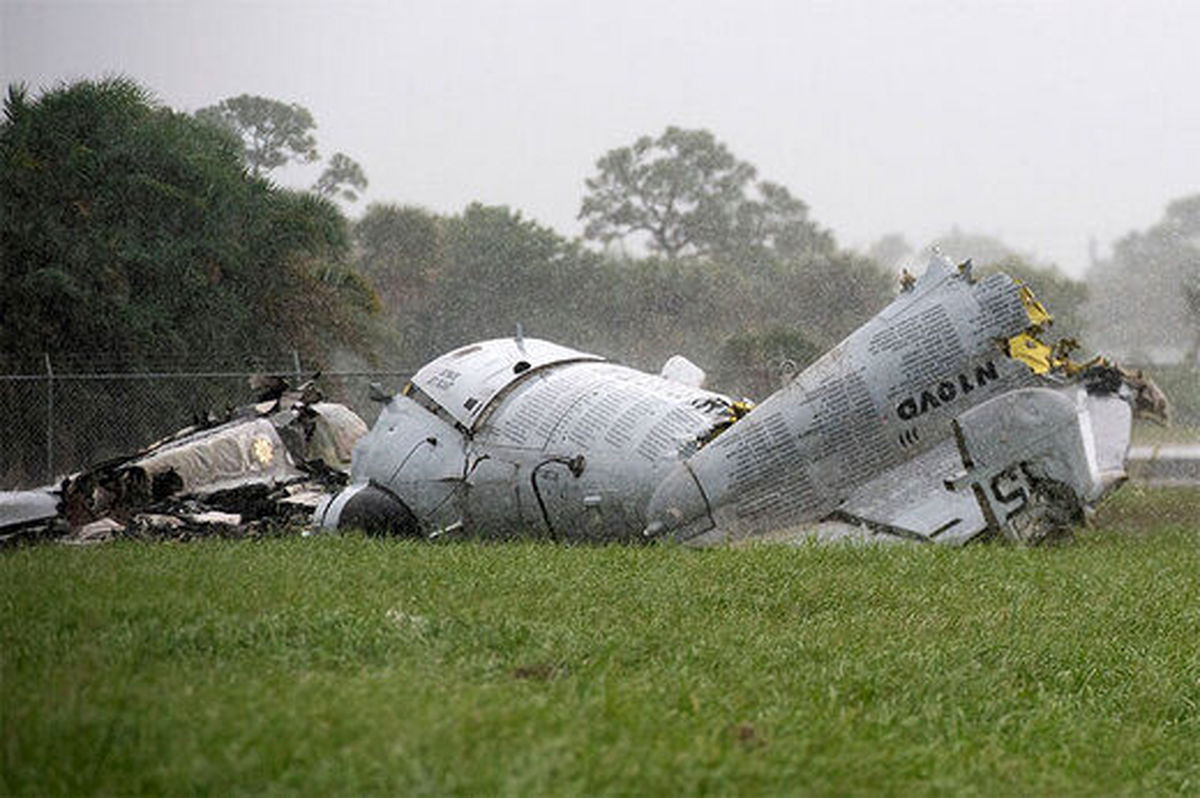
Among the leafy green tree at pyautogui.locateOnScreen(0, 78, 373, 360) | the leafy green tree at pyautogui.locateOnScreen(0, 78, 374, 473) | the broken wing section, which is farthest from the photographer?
the leafy green tree at pyautogui.locateOnScreen(0, 78, 373, 360)

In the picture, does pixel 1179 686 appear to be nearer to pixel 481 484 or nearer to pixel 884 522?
pixel 884 522

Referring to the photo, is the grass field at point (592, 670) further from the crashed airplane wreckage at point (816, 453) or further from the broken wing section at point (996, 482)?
the crashed airplane wreckage at point (816, 453)

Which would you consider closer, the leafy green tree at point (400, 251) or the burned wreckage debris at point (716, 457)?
the burned wreckage debris at point (716, 457)

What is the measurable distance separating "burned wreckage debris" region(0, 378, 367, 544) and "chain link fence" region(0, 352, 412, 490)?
422cm

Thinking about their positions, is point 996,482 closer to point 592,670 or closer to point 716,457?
point 716,457

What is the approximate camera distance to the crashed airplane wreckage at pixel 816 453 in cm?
1316

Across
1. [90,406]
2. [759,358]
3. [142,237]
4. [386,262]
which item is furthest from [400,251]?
[90,406]

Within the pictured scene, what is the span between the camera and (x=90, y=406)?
82.8ft

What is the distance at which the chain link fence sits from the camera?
23625 millimetres

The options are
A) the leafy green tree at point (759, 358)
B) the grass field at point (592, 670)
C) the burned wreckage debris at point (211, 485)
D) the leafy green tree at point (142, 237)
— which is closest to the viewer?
the grass field at point (592, 670)

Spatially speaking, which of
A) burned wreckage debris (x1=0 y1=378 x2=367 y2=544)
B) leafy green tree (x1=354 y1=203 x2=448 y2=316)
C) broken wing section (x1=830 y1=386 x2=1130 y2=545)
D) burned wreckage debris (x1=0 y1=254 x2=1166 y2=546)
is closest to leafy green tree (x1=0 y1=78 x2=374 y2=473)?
burned wreckage debris (x1=0 y1=378 x2=367 y2=544)

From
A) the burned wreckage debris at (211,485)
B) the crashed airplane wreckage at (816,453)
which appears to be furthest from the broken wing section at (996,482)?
the burned wreckage debris at (211,485)

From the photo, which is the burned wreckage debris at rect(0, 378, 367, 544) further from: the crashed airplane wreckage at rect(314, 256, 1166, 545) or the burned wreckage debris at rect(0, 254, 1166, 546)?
the crashed airplane wreckage at rect(314, 256, 1166, 545)

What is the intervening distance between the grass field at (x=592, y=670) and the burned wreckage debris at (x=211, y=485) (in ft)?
7.57
